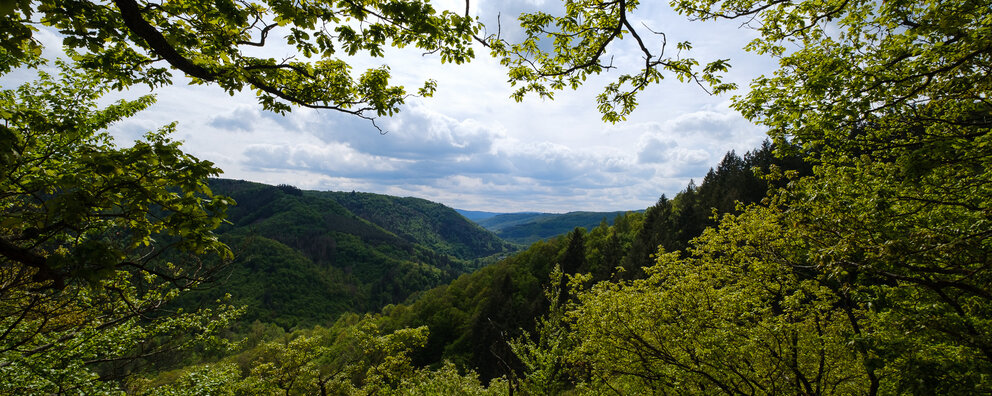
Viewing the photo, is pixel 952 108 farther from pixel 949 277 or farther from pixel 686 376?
pixel 686 376

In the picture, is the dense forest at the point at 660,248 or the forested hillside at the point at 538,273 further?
the forested hillside at the point at 538,273

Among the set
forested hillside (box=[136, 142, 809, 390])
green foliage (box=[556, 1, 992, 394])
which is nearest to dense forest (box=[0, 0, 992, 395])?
green foliage (box=[556, 1, 992, 394])

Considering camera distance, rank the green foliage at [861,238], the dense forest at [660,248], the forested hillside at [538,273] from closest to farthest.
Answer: the dense forest at [660,248]
the green foliage at [861,238]
the forested hillside at [538,273]

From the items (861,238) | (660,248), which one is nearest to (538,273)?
(660,248)

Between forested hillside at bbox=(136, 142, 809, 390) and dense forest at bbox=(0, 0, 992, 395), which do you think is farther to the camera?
forested hillside at bbox=(136, 142, 809, 390)

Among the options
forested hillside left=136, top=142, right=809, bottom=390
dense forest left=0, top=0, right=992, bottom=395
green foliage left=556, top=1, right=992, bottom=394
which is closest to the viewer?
dense forest left=0, top=0, right=992, bottom=395

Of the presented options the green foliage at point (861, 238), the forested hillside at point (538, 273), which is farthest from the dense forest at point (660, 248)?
the forested hillside at point (538, 273)

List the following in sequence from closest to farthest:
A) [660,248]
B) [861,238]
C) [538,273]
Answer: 1. [861,238]
2. [660,248]
3. [538,273]

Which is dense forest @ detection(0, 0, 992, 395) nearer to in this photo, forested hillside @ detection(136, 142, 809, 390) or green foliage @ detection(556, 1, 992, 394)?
green foliage @ detection(556, 1, 992, 394)

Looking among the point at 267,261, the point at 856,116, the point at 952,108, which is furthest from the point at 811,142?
the point at 267,261

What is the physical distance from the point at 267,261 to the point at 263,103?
19941cm

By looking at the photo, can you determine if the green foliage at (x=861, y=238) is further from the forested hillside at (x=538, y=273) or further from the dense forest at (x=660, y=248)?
the forested hillside at (x=538, y=273)

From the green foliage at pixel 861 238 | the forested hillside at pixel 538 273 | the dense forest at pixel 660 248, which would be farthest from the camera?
the forested hillside at pixel 538 273

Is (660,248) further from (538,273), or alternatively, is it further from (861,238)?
(538,273)
